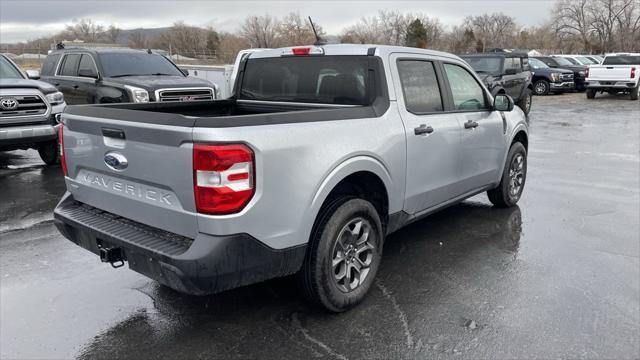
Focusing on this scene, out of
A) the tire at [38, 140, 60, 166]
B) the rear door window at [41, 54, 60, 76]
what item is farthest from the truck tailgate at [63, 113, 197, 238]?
the rear door window at [41, 54, 60, 76]

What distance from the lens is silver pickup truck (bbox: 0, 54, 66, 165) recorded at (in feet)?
25.4

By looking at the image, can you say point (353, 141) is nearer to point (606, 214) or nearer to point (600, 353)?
point (600, 353)

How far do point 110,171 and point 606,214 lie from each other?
5.41 metres

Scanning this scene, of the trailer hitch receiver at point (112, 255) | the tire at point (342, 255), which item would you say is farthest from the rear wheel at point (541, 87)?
the trailer hitch receiver at point (112, 255)

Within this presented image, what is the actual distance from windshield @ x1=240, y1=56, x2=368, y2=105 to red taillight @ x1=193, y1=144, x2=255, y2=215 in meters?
1.45

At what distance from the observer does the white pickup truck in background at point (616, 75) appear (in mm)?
20938

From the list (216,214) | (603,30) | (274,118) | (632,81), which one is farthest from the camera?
(603,30)

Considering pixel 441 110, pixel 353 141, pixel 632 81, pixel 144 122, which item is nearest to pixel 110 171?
pixel 144 122

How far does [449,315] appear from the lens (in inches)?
142

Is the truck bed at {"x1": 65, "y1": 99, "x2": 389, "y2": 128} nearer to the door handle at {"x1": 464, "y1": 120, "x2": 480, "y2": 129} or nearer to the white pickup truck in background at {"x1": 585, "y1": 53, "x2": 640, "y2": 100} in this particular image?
the door handle at {"x1": 464, "y1": 120, "x2": 480, "y2": 129}

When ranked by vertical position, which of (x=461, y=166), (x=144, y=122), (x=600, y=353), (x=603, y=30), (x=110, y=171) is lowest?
(x=600, y=353)

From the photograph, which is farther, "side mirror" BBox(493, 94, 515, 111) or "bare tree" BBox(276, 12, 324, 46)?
"bare tree" BBox(276, 12, 324, 46)

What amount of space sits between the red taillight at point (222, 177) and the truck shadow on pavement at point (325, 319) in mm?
980

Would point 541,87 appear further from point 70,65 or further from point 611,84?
point 70,65
